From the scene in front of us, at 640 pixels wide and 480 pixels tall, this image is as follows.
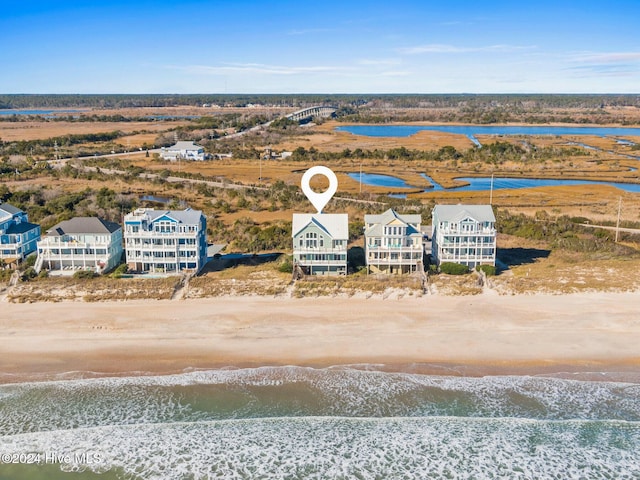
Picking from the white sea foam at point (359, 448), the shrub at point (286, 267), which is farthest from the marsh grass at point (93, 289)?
the white sea foam at point (359, 448)

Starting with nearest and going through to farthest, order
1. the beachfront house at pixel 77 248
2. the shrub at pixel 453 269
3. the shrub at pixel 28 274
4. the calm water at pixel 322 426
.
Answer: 1. the calm water at pixel 322 426
2. the shrub at pixel 28 274
3. the shrub at pixel 453 269
4. the beachfront house at pixel 77 248

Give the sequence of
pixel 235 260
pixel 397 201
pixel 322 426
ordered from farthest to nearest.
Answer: pixel 397 201, pixel 235 260, pixel 322 426

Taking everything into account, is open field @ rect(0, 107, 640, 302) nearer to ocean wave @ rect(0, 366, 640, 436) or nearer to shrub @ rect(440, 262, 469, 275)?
shrub @ rect(440, 262, 469, 275)

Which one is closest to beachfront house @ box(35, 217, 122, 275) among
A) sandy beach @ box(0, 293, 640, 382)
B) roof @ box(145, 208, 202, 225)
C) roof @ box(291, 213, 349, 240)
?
roof @ box(145, 208, 202, 225)

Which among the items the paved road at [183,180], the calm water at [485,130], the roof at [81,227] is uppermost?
the calm water at [485,130]

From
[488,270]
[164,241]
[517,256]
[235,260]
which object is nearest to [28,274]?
[164,241]

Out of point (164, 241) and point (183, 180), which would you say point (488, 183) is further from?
point (164, 241)

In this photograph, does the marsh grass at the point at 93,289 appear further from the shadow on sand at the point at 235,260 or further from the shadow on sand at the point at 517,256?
the shadow on sand at the point at 517,256
